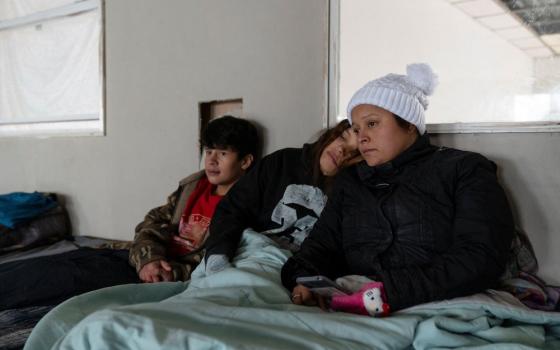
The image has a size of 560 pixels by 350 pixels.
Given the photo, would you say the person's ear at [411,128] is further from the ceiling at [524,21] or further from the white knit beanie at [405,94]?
the ceiling at [524,21]

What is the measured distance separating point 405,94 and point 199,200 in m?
1.11

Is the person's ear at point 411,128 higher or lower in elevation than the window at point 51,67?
lower

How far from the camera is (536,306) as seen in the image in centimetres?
142

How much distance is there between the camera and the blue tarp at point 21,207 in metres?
2.69

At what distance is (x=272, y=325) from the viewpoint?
102 centimetres

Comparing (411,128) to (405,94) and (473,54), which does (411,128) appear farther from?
(473,54)

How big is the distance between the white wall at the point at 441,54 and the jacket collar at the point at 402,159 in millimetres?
386

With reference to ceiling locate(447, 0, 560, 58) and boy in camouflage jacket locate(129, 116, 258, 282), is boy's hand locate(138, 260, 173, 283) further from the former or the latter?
ceiling locate(447, 0, 560, 58)

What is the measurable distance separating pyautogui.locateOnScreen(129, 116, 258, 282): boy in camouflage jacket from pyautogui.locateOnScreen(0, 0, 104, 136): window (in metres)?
0.98

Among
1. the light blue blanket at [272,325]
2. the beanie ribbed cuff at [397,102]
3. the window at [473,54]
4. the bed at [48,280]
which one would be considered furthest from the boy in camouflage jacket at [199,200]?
the beanie ribbed cuff at [397,102]

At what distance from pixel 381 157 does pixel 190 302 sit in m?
0.72

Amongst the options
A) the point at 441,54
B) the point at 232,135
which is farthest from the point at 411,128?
the point at 232,135

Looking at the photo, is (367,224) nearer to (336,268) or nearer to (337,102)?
(336,268)

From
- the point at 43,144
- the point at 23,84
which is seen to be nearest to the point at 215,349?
the point at 43,144
